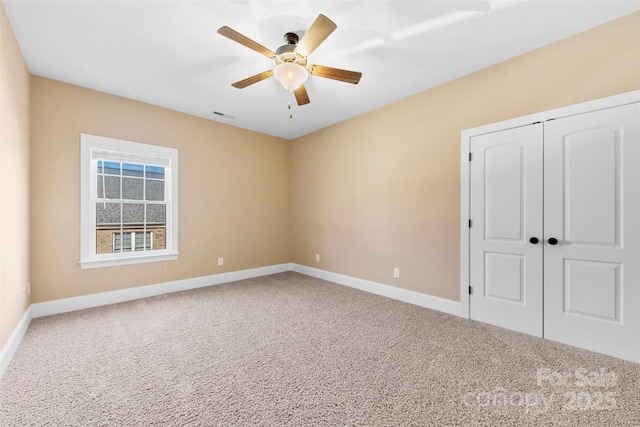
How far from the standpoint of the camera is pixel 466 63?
2.81 metres

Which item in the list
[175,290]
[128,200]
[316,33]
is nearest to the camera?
[316,33]

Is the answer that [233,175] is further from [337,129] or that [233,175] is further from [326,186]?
[337,129]

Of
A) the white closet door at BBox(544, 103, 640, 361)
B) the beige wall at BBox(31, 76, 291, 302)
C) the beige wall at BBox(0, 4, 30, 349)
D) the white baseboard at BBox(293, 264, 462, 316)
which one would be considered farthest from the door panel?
the beige wall at BBox(0, 4, 30, 349)

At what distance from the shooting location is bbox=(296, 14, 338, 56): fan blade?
1823mm

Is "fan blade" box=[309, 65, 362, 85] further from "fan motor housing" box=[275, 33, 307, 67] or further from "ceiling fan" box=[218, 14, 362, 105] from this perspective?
"fan motor housing" box=[275, 33, 307, 67]

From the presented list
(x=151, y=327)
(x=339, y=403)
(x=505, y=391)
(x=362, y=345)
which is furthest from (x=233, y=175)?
(x=505, y=391)

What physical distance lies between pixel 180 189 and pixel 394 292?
3513mm

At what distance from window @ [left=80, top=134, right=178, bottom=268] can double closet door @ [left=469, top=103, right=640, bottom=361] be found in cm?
412

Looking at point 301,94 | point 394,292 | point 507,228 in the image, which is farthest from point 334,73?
point 394,292

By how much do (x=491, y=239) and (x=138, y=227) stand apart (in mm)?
4546

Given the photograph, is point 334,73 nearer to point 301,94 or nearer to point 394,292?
point 301,94

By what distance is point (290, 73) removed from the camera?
232 centimetres

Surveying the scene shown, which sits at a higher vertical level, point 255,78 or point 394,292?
point 255,78

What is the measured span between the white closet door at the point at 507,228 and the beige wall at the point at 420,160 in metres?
0.21
